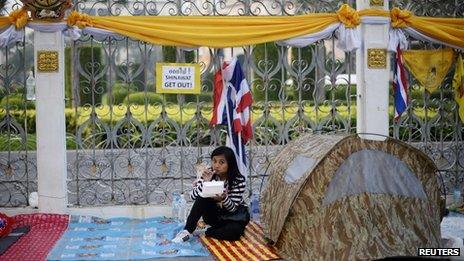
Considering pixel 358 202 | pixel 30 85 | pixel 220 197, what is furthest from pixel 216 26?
pixel 358 202

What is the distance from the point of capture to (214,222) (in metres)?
6.82

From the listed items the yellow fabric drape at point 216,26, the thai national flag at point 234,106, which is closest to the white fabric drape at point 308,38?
the yellow fabric drape at point 216,26

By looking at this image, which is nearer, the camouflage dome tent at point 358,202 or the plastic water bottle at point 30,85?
the camouflage dome tent at point 358,202

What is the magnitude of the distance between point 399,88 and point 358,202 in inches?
111

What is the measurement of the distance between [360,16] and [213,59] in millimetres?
1914

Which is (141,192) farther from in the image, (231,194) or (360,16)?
(360,16)

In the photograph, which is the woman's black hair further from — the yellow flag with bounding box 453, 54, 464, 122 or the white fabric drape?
the yellow flag with bounding box 453, 54, 464, 122

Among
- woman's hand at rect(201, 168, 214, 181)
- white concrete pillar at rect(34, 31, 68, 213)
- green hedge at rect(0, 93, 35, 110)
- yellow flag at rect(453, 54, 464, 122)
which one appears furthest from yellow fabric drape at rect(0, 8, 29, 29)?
yellow flag at rect(453, 54, 464, 122)

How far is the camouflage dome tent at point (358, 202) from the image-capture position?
18.1ft

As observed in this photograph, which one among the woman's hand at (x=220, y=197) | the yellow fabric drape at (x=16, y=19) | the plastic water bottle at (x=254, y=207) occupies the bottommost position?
the plastic water bottle at (x=254, y=207)

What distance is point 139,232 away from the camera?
7.17 m

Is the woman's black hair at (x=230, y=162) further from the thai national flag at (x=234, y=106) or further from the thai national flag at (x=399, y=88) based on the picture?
the thai national flag at (x=399, y=88)

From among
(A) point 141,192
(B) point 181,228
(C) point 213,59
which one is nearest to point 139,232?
(B) point 181,228

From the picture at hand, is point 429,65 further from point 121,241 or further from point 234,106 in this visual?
point 121,241
